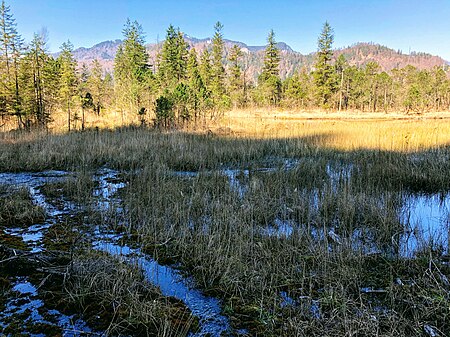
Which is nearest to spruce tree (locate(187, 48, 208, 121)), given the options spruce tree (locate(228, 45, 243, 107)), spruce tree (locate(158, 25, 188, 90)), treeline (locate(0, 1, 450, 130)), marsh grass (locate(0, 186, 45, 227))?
treeline (locate(0, 1, 450, 130))

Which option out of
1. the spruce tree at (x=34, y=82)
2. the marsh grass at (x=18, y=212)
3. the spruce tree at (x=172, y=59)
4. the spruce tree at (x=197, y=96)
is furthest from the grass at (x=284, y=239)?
the spruce tree at (x=172, y=59)

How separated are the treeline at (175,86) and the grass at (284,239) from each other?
398 inches

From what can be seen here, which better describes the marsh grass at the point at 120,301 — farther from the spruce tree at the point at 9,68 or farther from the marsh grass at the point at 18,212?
the spruce tree at the point at 9,68

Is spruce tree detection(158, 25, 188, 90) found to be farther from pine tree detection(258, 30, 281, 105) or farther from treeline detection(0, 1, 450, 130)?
pine tree detection(258, 30, 281, 105)

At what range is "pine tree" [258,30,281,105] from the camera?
46.2 meters

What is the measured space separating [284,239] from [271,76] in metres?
44.9

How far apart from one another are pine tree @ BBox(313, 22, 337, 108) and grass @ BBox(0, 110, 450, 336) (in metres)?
37.1

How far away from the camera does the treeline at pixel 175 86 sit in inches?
694

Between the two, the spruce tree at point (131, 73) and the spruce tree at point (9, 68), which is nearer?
the spruce tree at point (9, 68)

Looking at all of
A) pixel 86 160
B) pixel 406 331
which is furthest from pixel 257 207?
pixel 86 160

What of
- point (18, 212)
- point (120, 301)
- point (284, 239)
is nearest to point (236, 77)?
point (18, 212)

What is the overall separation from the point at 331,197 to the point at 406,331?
10.4 feet

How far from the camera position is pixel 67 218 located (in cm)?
468

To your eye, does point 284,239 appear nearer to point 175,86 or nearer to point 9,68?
point 175,86
